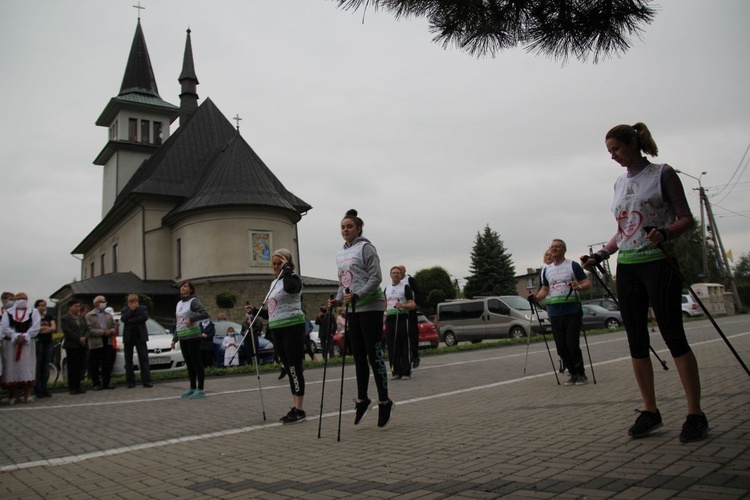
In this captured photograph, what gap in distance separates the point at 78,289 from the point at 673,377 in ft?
125

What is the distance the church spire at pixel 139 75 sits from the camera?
57.7 metres

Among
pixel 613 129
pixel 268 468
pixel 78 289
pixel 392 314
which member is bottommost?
pixel 268 468

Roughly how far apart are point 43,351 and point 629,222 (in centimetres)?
1092

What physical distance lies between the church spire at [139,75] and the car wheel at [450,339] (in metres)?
42.7

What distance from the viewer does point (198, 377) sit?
978 cm

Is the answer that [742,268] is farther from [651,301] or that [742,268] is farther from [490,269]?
[651,301]

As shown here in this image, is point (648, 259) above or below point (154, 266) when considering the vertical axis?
below

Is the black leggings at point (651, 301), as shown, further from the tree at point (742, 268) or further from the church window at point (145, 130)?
the tree at point (742, 268)

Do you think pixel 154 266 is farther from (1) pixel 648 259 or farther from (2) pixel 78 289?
(1) pixel 648 259

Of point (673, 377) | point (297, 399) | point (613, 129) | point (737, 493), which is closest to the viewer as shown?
point (737, 493)

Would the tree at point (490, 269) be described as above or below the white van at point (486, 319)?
above

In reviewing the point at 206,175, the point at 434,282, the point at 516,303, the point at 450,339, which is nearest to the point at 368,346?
the point at 516,303

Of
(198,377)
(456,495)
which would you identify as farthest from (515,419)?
(198,377)

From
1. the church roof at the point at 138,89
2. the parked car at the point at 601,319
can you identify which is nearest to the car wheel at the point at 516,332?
the parked car at the point at 601,319
